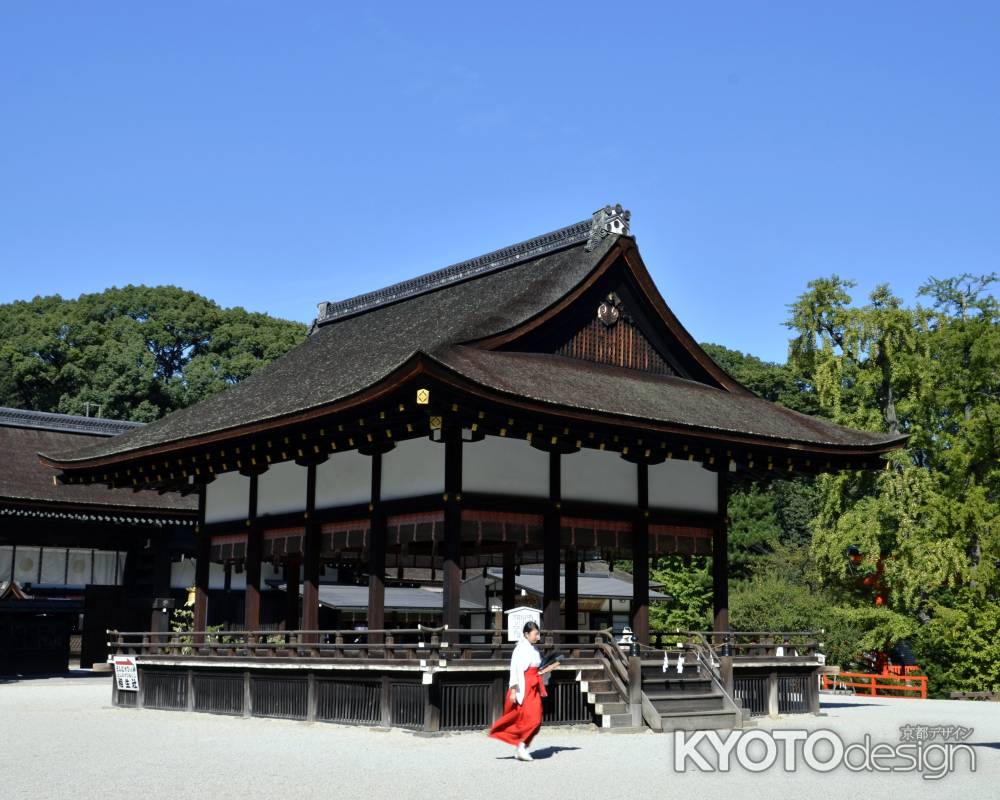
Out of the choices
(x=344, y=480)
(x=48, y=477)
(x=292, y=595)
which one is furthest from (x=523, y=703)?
(x=48, y=477)

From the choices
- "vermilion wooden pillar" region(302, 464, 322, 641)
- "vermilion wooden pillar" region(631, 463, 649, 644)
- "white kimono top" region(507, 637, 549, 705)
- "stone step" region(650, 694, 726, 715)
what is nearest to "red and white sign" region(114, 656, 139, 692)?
"vermilion wooden pillar" region(302, 464, 322, 641)

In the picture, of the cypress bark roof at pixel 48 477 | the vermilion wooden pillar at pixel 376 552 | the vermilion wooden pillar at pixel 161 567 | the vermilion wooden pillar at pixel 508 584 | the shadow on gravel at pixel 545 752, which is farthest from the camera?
the vermilion wooden pillar at pixel 161 567

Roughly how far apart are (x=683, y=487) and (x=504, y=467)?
14.5ft

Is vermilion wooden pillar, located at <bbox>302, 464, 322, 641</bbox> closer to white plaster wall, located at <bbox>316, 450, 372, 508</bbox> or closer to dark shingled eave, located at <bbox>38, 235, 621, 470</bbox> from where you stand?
white plaster wall, located at <bbox>316, 450, 372, 508</bbox>

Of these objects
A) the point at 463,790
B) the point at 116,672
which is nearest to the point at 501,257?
the point at 116,672

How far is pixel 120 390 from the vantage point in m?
63.0

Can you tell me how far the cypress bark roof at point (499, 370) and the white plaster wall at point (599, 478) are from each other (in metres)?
1.23

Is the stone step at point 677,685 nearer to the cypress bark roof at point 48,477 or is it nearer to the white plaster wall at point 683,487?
the white plaster wall at point 683,487

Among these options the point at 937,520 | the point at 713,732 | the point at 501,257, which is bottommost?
the point at 713,732

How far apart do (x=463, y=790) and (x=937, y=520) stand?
2759cm

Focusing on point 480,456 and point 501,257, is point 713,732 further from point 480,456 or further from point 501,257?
point 501,257

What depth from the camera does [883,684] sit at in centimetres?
3488

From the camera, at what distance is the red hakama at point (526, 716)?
14.2 m

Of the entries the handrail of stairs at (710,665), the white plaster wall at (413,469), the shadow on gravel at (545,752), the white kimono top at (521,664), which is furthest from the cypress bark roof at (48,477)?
the white kimono top at (521,664)
